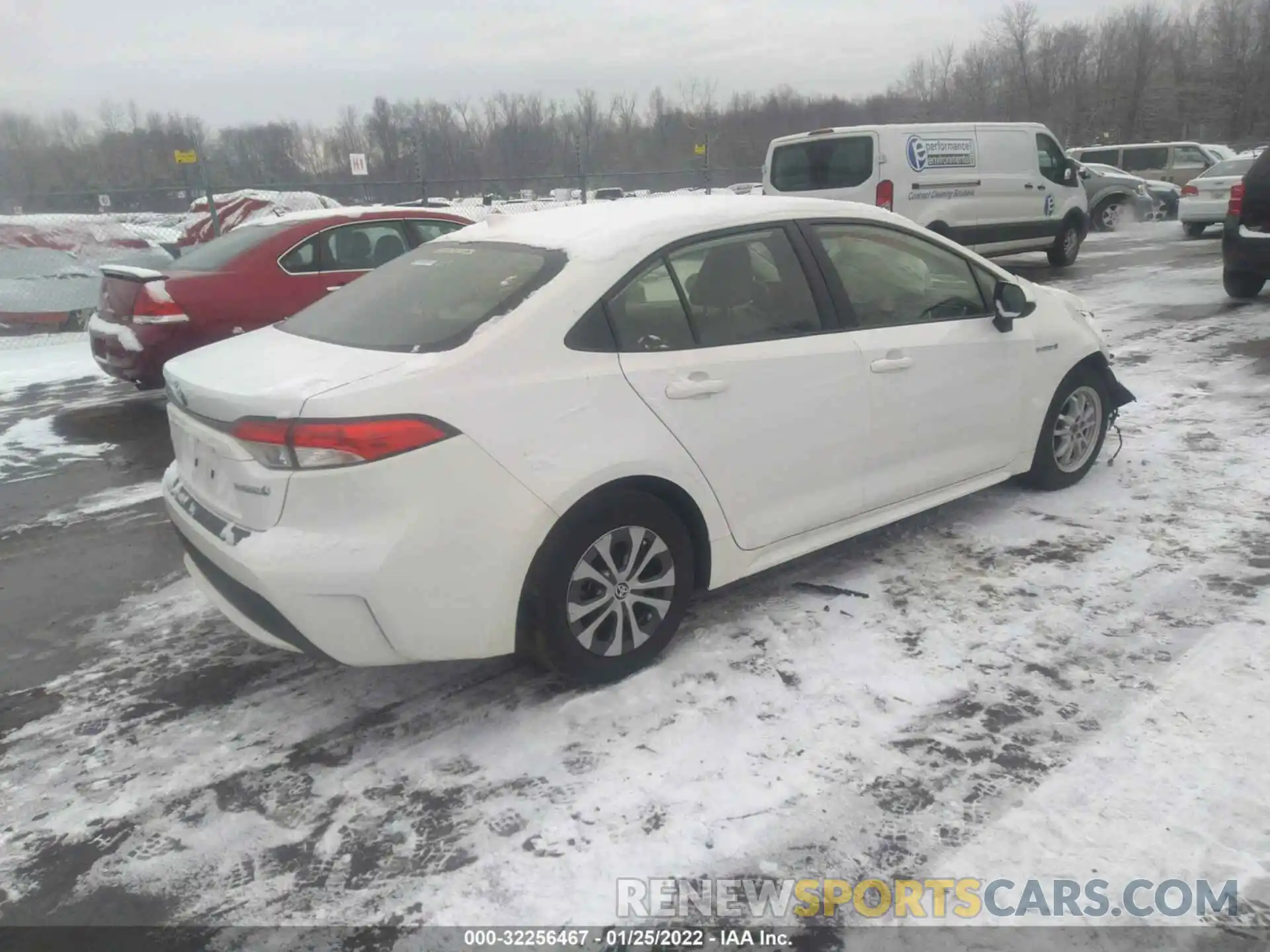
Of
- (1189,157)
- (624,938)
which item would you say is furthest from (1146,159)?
(624,938)

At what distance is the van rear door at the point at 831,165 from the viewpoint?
11984 mm

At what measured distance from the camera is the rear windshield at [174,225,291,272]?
739 cm

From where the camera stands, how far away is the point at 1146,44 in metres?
61.3

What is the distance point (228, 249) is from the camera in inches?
297

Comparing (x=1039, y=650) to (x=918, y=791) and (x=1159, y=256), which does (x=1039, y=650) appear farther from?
(x=1159, y=256)

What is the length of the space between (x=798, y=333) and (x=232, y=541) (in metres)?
2.19

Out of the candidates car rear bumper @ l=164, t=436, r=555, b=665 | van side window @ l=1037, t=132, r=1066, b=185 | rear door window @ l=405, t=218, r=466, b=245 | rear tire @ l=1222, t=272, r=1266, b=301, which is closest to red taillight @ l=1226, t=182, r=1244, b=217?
rear tire @ l=1222, t=272, r=1266, b=301

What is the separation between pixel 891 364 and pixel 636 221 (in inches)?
48.7

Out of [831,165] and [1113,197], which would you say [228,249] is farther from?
[1113,197]

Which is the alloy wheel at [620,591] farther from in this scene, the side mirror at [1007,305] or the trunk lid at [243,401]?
the side mirror at [1007,305]

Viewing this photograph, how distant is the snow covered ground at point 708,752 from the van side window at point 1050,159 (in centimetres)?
1143

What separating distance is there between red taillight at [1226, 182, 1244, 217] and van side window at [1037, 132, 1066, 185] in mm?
4680

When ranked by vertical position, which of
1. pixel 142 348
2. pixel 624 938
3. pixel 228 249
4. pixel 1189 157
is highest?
pixel 1189 157

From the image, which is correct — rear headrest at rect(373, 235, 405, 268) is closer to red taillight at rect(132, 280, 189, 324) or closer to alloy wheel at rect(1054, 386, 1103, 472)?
red taillight at rect(132, 280, 189, 324)
